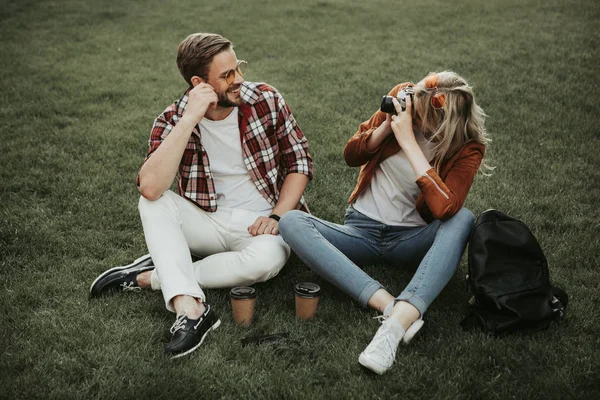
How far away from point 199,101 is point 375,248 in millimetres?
1467

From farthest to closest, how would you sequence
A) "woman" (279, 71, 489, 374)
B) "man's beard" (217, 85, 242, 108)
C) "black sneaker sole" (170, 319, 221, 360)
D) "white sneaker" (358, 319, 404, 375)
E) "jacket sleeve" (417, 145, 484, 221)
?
1. "man's beard" (217, 85, 242, 108)
2. "jacket sleeve" (417, 145, 484, 221)
3. "woman" (279, 71, 489, 374)
4. "black sneaker sole" (170, 319, 221, 360)
5. "white sneaker" (358, 319, 404, 375)

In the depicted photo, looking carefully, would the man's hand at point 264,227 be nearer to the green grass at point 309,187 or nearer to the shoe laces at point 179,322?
the green grass at point 309,187

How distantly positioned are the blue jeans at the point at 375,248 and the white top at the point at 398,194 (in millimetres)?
55

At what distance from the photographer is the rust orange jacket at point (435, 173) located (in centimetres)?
333

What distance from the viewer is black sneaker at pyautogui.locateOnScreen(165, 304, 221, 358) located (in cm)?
310

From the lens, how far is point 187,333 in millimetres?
3145

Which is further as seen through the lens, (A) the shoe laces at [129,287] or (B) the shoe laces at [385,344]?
(A) the shoe laces at [129,287]

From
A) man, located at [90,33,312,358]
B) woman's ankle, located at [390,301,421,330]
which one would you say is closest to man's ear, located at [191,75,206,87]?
man, located at [90,33,312,358]

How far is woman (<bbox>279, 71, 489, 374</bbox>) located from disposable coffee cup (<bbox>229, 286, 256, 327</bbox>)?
0.39 metres

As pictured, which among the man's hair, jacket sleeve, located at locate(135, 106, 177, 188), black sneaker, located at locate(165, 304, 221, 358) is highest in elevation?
the man's hair

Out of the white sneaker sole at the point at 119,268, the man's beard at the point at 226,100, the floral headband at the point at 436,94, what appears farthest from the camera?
the white sneaker sole at the point at 119,268

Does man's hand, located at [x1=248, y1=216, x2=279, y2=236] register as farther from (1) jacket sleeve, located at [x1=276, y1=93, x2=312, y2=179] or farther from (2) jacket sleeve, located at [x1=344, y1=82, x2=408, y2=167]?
(2) jacket sleeve, located at [x1=344, y1=82, x2=408, y2=167]

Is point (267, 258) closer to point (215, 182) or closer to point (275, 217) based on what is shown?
point (275, 217)

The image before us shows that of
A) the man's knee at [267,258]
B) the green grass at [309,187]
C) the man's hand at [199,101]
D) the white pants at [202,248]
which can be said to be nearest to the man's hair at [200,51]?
the man's hand at [199,101]
